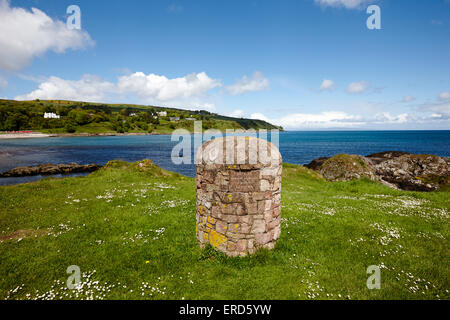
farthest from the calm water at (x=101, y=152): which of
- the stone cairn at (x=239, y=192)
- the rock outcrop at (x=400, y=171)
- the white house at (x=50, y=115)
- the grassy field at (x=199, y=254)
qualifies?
the white house at (x=50, y=115)

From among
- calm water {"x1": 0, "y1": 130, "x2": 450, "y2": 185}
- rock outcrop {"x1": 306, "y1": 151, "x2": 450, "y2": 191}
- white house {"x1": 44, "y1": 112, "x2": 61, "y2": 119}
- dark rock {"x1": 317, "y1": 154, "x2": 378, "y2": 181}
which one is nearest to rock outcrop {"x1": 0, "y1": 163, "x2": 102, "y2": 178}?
calm water {"x1": 0, "y1": 130, "x2": 450, "y2": 185}

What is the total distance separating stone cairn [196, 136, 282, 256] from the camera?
778 centimetres

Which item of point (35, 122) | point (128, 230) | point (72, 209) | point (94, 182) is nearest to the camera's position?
point (128, 230)

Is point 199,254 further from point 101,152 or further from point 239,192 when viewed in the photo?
point 101,152

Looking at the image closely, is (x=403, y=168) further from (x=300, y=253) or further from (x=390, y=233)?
(x=300, y=253)

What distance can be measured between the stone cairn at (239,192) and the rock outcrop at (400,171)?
28967 mm

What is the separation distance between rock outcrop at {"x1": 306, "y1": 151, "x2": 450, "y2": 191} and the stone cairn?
95.0 ft

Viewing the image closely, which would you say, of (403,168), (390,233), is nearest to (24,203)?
(390,233)

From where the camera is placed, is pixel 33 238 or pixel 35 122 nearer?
pixel 33 238

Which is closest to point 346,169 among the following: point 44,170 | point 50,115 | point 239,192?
point 239,192

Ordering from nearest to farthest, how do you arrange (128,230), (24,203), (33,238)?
(33,238), (128,230), (24,203)

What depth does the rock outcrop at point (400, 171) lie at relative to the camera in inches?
1233
